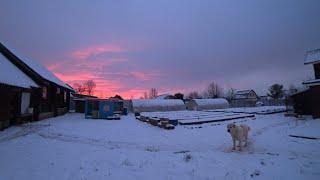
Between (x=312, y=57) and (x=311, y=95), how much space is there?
15.8 feet

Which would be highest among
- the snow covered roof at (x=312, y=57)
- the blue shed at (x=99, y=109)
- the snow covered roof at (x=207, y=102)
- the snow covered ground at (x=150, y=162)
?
the snow covered roof at (x=312, y=57)

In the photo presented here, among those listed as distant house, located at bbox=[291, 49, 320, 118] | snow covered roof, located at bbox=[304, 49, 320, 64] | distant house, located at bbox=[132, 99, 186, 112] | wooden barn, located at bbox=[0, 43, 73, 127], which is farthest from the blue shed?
snow covered roof, located at bbox=[304, 49, 320, 64]

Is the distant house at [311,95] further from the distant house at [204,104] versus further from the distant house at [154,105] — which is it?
the distant house at [204,104]

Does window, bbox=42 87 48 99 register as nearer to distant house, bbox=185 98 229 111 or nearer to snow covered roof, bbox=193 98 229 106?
distant house, bbox=185 98 229 111

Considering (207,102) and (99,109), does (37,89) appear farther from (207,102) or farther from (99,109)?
(207,102)

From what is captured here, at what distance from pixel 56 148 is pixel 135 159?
420 centimetres

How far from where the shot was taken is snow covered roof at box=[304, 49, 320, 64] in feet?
102

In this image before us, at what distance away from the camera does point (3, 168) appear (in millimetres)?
8680

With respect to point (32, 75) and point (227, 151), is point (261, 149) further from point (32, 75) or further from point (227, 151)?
point (32, 75)

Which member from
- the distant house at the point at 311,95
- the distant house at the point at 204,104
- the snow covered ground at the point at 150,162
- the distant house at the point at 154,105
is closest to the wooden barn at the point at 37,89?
the snow covered ground at the point at 150,162

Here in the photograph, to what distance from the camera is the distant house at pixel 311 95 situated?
29.3m

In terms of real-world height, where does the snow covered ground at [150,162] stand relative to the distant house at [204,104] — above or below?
below

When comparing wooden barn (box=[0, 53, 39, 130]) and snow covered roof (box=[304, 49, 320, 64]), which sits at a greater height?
snow covered roof (box=[304, 49, 320, 64])

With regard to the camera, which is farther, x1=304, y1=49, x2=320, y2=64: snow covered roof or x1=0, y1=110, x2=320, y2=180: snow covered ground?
x1=304, y1=49, x2=320, y2=64: snow covered roof
